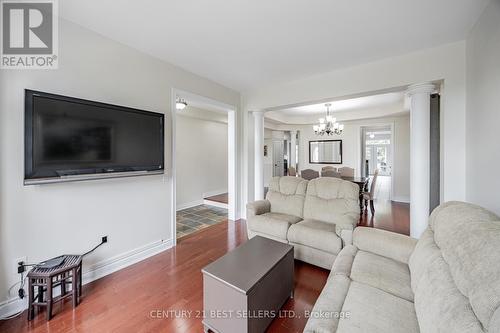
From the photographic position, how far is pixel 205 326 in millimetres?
1590

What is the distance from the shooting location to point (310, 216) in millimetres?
2887

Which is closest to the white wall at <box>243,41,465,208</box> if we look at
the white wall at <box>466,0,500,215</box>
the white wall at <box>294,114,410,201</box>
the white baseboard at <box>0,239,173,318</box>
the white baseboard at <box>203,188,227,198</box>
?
the white wall at <box>466,0,500,215</box>

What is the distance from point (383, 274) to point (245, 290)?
100 centimetres

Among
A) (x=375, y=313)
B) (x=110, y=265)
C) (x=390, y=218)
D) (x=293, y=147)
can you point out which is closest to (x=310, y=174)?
(x=390, y=218)

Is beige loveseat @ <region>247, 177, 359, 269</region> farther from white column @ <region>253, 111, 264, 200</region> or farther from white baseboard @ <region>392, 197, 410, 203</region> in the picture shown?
white baseboard @ <region>392, 197, 410, 203</region>

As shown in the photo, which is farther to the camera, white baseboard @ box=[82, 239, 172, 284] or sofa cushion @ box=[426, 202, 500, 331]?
white baseboard @ box=[82, 239, 172, 284]

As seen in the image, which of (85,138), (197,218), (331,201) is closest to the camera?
(85,138)

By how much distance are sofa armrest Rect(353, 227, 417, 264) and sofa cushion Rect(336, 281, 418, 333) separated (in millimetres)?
507

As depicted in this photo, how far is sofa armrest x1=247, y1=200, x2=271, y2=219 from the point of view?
3014mm

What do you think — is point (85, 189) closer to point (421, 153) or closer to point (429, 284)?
point (429, 284)

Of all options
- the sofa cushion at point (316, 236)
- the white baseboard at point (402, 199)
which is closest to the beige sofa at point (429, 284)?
the sofa cushion at point (316, 236)

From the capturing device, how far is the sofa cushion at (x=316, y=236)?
2.29 metres

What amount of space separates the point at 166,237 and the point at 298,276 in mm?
1905

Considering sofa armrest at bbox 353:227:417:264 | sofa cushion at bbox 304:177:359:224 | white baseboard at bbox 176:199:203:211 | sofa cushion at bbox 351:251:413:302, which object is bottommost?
white baseboard at bbox 176:199:203:211
